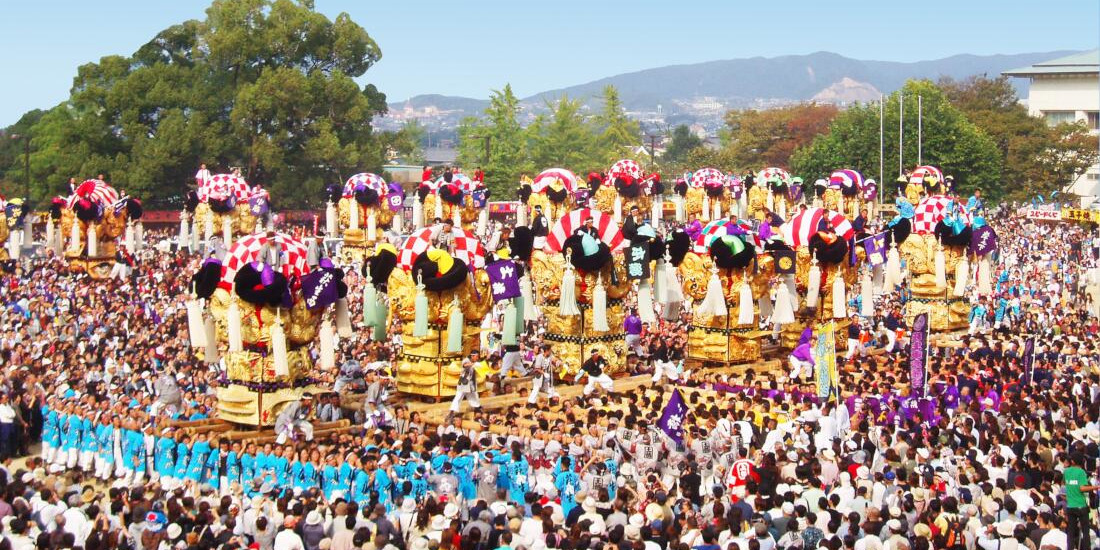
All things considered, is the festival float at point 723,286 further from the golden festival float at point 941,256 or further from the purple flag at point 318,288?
the purple flag at point 318,288

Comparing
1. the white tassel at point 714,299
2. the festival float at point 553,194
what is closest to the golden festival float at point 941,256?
the white tassel at point 714,299

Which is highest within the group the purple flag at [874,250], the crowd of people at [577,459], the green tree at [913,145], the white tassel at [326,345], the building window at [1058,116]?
the building window at [1058,116]

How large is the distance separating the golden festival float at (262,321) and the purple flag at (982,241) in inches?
600

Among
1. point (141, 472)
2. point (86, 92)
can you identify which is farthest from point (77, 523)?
point (86, 92)

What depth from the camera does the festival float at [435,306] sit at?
2255 cm

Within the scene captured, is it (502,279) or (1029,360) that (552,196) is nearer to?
(502,279)

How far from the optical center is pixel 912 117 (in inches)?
2692

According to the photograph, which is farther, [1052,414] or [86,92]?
[86,92]

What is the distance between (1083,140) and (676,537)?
63919mm

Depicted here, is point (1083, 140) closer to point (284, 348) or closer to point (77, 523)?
point (284, 348)

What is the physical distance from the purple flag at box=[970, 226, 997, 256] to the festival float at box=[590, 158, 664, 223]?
1814 centimetres

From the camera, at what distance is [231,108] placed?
66062 millimetres

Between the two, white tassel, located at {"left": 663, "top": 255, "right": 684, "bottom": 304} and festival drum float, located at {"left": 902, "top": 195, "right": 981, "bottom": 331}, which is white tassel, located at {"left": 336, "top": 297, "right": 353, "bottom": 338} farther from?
festival drum float, located at {"left": 902, "top": 195, "right": 981, "bottom": 331}

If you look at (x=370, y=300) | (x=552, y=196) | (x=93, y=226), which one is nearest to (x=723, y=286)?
(x=370, y=300)
